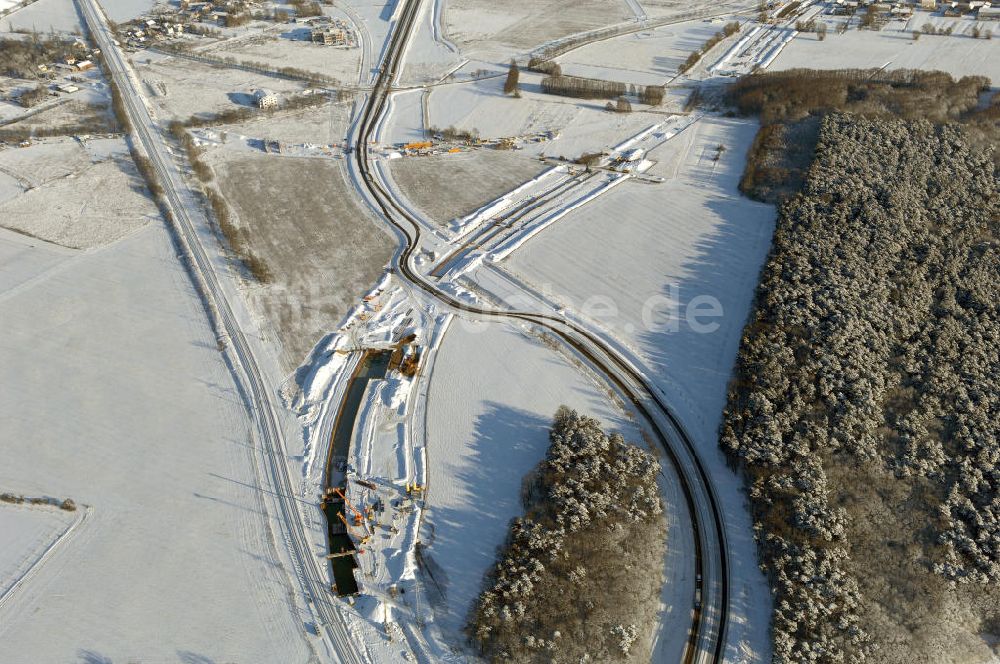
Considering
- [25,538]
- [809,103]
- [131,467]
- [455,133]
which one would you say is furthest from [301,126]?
[809,103]

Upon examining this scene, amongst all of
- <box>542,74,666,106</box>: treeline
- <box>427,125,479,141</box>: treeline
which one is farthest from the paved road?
<box>542,74,666,106</box>: treeline

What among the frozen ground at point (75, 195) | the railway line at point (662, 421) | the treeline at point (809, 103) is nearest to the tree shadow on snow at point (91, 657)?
the railway line at point (662, 421)

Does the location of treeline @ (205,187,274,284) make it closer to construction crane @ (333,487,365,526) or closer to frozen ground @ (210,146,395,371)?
frozen ground @ (210,146,395,371)

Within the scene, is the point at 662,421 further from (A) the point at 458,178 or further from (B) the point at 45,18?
(B) the point at 45,18

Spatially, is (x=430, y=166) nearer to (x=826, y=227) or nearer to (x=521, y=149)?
(x=521, y=149)

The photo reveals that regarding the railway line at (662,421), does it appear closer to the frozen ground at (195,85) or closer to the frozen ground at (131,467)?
the frozen ground at (131,467)

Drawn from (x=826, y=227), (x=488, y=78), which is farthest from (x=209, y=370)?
(x=488, y=78)
